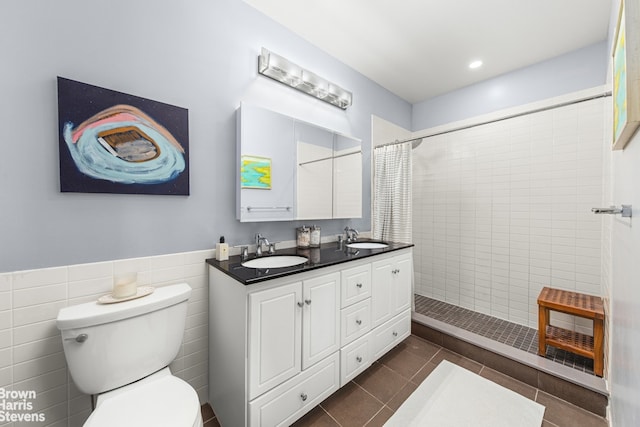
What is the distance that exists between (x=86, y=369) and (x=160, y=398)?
0.33 m

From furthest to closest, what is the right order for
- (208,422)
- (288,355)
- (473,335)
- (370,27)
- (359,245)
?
(359,245) < (473,335) < (370,27) < (208,422) < (288,355)

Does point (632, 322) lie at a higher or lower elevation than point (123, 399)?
higher

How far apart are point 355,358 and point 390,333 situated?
1.51 ft

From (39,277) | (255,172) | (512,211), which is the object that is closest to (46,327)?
(39,277)

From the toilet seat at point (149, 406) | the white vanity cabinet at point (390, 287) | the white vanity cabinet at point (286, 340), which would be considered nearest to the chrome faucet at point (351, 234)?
the white vanity cabinet at point (390, 287)

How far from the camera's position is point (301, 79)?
1.95 m

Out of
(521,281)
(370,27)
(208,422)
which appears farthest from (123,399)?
(521,281)

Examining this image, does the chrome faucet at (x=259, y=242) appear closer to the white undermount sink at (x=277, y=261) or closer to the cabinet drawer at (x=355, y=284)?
the white undermount sink at (x=277, y=261)

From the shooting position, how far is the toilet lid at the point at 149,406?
898 mm

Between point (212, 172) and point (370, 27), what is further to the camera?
point (370, 27)

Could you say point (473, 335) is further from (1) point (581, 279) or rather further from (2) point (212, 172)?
(2) point (212, 172)

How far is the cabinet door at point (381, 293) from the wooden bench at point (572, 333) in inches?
44.4

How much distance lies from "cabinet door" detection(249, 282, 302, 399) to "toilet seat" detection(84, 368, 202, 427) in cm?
30

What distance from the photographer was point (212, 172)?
1.59m
